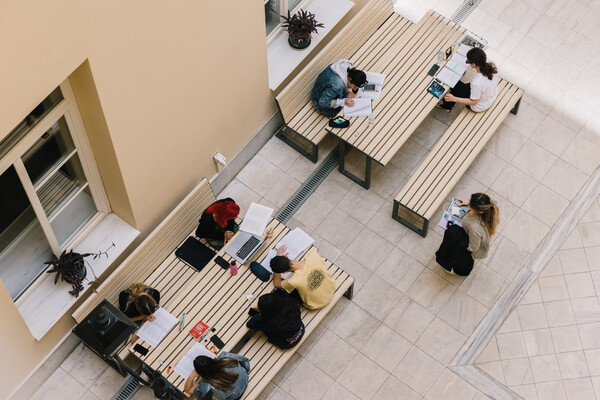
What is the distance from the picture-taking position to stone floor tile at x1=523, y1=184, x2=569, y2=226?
976cm

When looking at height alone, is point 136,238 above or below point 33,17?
below

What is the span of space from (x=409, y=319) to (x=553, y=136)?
3.43m

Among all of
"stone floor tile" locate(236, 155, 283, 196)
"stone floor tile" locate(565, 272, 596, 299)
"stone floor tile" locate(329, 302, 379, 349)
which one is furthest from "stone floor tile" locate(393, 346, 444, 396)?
"stone floor tile" locate(236, 155, 283, 196)

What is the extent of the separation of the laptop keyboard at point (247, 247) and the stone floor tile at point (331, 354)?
1.32 meters

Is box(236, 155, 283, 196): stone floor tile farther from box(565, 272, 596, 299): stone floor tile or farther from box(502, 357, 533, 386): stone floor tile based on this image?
box(565, 272, 596, 299): stone floor tile

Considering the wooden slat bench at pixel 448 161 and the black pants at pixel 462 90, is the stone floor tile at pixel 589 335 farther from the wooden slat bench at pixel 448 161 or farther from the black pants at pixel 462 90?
the black pants at pixel 462 90

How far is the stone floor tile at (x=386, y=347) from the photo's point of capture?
28.8ft

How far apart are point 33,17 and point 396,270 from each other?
17.8ft

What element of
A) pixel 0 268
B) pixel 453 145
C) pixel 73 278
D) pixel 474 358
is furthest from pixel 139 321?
pixel 453 145

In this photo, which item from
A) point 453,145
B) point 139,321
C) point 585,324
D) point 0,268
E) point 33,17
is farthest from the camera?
point 453,145

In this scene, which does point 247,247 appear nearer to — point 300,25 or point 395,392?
point 395,392

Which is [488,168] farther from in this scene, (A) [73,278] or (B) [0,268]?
(B) [0,268]

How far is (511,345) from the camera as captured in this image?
8.91 m

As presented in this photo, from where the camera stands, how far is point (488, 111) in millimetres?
10117
